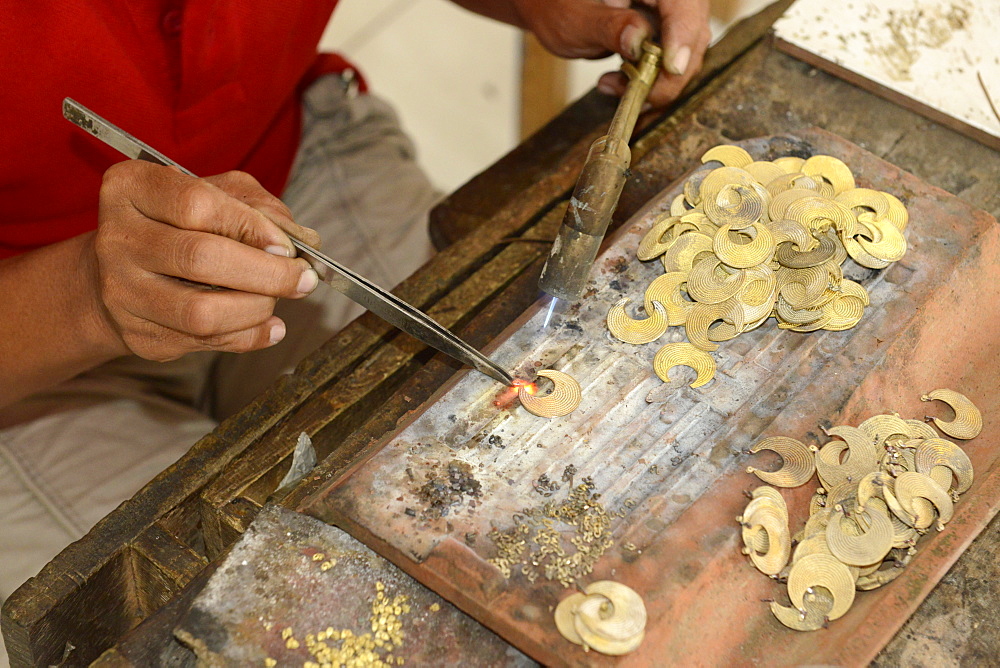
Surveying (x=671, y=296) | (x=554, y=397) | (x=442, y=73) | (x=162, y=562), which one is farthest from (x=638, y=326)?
(x=442, y=73)

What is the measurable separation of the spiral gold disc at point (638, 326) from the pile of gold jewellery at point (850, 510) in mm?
214

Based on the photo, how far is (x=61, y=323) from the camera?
141 cm

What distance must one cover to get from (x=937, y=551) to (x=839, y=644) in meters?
0.19

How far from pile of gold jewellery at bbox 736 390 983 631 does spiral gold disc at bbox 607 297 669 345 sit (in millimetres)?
214

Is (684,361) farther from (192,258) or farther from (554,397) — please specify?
(192,258)

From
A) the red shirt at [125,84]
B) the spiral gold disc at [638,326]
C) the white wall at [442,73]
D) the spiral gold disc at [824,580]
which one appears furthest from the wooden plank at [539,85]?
the spiral gold disc at [824,580]

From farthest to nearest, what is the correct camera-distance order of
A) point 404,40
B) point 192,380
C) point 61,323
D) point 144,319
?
point 404,40
point 192,380
point 61,323
point 144,319

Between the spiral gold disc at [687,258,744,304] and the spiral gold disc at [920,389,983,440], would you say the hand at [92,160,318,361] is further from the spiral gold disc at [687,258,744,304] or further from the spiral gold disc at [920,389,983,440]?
the spiral gold disc at [920,389,983,440]

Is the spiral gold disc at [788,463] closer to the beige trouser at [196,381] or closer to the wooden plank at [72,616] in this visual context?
the wooden plank at [72,616]

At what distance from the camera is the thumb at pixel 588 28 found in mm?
1696

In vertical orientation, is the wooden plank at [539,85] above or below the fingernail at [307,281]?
below

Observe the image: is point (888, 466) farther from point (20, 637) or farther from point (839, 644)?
point (20, 637)

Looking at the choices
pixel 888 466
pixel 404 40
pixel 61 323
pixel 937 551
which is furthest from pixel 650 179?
pixel 404 40

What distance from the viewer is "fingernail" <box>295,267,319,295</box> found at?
1.23 m
